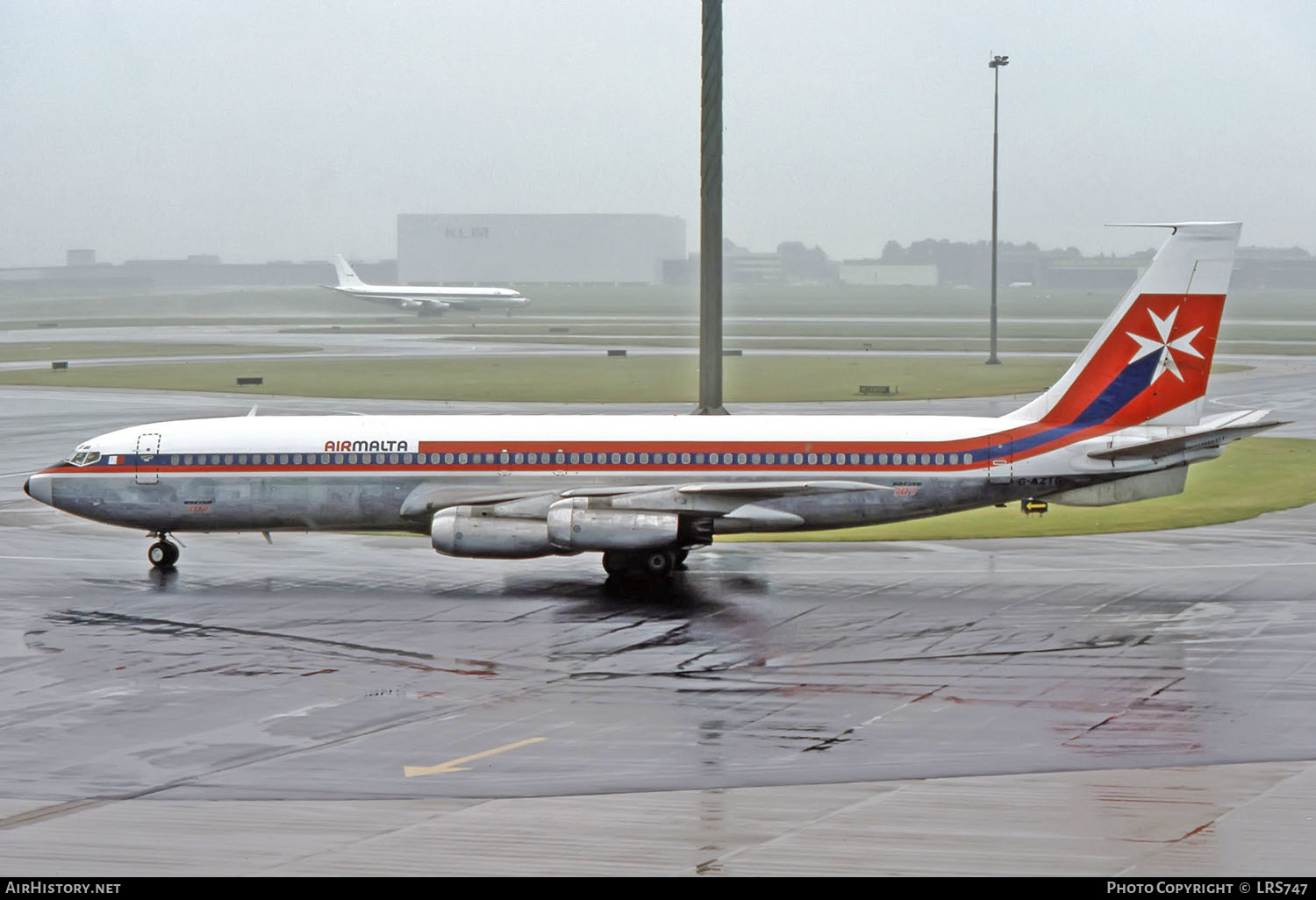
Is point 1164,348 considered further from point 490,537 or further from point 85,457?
point 85,457

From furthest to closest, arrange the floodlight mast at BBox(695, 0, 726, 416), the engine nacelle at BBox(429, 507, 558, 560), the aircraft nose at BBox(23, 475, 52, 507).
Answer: the floodlight mast at BBox(695, 0, 726, 416), the aircraft nose at BBox(23, 475, 52, 507), the engine nacelle at BBox(429, 507, 558, 560)

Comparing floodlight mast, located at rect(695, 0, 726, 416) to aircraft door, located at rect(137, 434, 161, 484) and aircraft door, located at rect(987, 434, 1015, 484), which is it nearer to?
aircraft door, located at rect(987, 434, 1015, 484)

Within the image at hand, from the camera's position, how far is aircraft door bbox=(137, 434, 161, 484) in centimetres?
4128

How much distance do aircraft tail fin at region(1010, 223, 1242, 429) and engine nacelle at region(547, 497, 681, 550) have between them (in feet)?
32.6

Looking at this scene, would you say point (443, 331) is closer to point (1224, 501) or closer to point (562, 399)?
point (562, 399)

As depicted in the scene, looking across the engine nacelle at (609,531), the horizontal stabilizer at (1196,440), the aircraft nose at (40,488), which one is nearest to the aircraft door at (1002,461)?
the horizontal stabilizer at (1196,440)

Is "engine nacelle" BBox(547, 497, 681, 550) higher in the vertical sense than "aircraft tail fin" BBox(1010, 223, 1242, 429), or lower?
lower

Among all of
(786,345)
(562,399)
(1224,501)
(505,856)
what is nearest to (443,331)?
(786,345)

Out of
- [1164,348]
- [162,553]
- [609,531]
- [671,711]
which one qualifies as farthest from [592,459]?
[1164,348]

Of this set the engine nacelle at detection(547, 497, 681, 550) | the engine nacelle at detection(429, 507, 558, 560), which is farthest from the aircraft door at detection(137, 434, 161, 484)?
the engine nacelle at detection(547, 497, 681, 550)

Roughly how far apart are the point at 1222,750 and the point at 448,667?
1394 centimetres

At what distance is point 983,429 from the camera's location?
39.2 metres

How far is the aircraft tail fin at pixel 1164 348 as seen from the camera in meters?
39.0

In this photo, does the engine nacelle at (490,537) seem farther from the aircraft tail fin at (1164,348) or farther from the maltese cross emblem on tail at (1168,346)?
the maltese cross emblem on tail at (1168,346)
